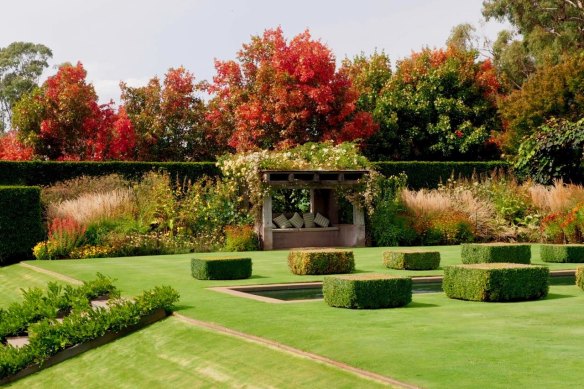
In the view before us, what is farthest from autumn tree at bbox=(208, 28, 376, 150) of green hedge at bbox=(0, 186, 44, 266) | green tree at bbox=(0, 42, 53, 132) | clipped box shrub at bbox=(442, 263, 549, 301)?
green tree at bbox=(0, 42, 53, 132)

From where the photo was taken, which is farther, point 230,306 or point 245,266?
point 245,266

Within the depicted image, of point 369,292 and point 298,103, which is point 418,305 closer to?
point 369,292

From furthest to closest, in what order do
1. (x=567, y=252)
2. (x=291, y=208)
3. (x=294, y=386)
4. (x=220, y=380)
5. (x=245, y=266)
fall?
(x=291, y=208) < (x=567, y=252) < (x=245, y=266) < (x=220, y=380) < (x=294, y=386)

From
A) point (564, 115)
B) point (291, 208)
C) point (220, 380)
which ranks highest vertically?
point (564, 115)

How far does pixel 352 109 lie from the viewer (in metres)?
31.1

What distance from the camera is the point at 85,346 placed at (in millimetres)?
10359

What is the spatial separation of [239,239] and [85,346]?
11236mm

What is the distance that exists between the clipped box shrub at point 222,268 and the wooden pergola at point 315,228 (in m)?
7.34

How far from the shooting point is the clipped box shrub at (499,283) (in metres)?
11.1

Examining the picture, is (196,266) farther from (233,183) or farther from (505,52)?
(505,52)

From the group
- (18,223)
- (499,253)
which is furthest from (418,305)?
(18,223)

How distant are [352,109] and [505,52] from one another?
14820 millimetres

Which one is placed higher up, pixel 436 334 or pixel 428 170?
pixel 428 170

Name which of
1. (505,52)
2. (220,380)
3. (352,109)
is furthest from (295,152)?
(505,52)
